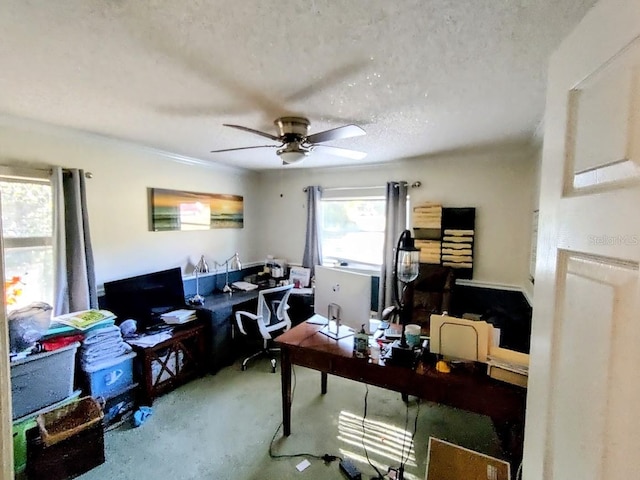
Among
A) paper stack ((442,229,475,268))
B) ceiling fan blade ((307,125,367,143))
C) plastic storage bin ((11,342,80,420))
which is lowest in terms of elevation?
plastic storage bin ((11,342,80,420))

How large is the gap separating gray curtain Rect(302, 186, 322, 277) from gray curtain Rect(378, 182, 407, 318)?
987 millimetres

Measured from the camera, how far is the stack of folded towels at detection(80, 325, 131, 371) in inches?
92.5

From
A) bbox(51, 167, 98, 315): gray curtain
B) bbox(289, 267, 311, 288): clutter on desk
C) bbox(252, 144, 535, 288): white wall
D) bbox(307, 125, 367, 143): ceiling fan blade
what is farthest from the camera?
bbox(289, 267, 311, 288): clutter on desk

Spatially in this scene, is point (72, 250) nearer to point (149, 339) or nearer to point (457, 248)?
point (149, 339)

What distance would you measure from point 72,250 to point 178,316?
1.06 metres

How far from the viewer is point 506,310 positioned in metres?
3.16

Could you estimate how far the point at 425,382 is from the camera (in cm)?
176

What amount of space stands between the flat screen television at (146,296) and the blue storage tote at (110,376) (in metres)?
0.42

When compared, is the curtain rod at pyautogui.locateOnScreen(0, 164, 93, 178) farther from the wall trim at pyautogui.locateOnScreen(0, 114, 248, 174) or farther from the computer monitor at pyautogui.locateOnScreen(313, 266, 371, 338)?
the computer monitor at pyautogui.locateOnScreen(313, 266, 371, 338)

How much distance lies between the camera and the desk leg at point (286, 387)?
221 centimetres

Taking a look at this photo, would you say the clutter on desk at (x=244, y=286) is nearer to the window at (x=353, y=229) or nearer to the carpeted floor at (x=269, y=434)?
the window at (x=353, y=229)

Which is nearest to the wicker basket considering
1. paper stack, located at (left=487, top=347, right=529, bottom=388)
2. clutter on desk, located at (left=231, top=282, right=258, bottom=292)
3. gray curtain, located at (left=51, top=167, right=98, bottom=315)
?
gray curtain, located at (left=51, top=167, right=98, bottom=315)

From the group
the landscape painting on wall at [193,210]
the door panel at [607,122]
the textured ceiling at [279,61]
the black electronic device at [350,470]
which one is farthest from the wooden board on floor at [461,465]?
the landscape painting on wall at [193,210]

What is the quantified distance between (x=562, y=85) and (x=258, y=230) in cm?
435
